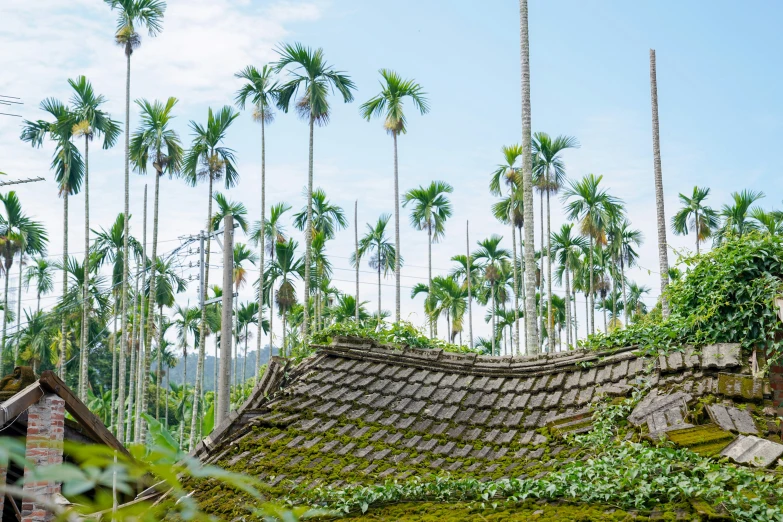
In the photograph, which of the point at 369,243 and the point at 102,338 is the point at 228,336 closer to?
the point at 369,243

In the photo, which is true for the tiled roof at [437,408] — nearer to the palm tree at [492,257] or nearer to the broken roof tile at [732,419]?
the broken roof tile at [732,419]

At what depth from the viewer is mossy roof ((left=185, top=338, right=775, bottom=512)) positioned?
728 centimetres

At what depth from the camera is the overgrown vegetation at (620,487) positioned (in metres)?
5.48

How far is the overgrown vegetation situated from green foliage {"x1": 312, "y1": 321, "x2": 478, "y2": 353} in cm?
359

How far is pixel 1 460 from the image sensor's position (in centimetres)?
109

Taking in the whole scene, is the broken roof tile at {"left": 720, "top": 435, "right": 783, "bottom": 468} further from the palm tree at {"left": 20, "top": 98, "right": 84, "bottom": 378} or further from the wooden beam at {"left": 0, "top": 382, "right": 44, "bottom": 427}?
the palm tree at {"left": 20, "top": 98, "right": 84, "bottom": 378}

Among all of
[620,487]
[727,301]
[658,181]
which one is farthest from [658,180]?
[620,487]

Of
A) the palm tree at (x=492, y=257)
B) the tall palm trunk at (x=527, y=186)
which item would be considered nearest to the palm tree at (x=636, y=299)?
the palm tree at (x=492, y=257)

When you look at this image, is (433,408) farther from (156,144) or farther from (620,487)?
(156,144)

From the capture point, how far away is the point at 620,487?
5879mm

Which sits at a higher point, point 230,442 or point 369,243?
point 369,243

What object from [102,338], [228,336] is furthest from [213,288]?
[228,336]

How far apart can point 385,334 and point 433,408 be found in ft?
6.55

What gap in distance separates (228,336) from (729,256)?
25.6ft
